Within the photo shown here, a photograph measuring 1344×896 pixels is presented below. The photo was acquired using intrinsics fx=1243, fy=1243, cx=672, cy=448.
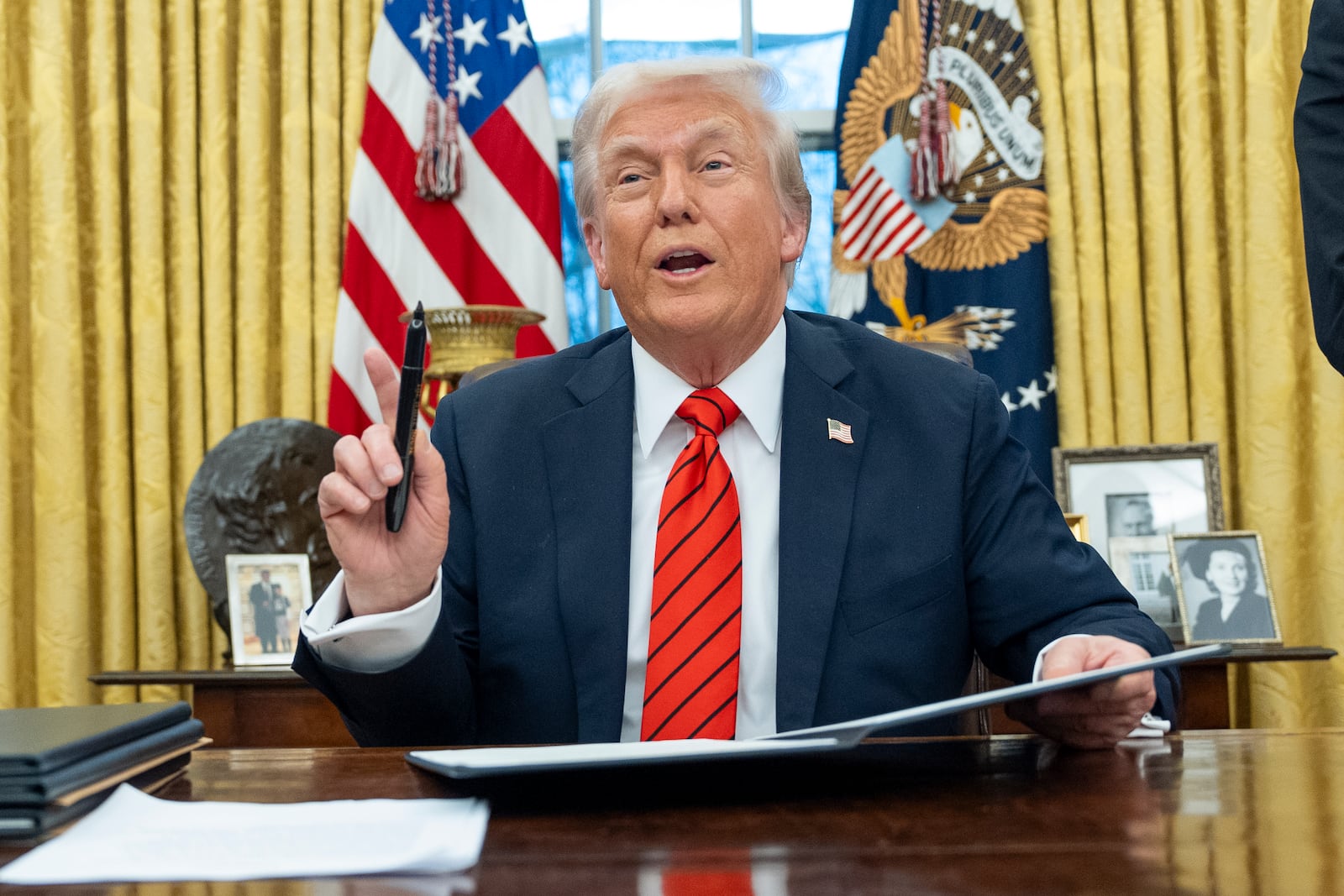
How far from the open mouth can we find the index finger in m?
0.59

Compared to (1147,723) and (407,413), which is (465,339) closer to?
(407,413)

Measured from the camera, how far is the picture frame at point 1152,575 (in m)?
2.65

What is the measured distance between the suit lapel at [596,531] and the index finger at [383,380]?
0.38 metres

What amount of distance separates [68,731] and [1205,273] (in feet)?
9.60

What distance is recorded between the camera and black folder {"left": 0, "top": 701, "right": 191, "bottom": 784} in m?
0.74

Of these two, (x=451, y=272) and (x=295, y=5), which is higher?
(x=295, y=5)

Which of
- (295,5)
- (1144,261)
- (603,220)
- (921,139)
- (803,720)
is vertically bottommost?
(803,720)

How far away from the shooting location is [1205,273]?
10.2ft

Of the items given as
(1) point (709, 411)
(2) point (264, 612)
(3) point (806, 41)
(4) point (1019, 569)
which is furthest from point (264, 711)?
(3) point (806, 41)

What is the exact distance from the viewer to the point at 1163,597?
105 inches

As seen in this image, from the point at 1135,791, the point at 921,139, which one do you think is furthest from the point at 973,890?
the point at 921,139

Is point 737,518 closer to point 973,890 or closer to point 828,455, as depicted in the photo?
point 828,455

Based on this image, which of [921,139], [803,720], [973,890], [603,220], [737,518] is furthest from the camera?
[921,139]

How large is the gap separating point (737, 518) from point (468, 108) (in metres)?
2.22
